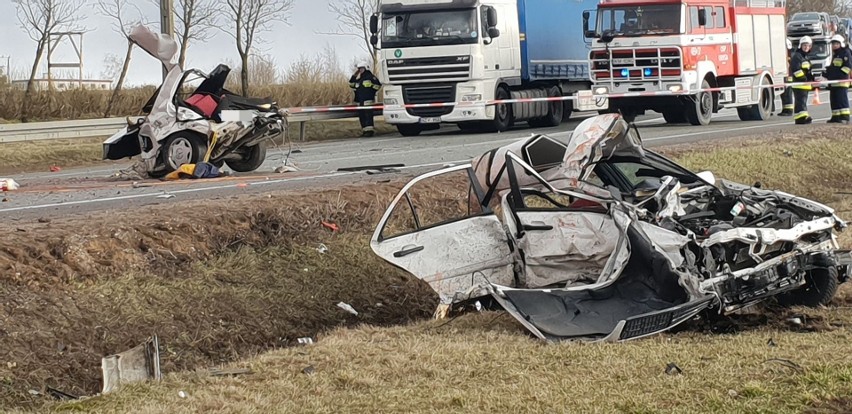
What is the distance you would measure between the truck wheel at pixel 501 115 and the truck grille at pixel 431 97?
3.38 ft

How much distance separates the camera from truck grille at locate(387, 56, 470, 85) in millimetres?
22844

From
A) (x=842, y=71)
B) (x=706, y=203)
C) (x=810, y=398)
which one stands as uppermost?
(x=842, y=71)

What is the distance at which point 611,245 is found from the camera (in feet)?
27.2

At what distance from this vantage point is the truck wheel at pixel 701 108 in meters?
22.8

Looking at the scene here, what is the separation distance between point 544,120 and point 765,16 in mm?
A: 5448

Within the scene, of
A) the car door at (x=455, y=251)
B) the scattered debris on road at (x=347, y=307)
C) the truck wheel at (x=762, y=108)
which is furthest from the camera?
the truck wheel at (x=762, y=108)

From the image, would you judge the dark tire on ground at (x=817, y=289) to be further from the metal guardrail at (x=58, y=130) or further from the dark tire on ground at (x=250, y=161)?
the metal guardrail at (x=58, y=130)

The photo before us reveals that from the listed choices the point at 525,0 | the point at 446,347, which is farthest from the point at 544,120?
the point at 446,347

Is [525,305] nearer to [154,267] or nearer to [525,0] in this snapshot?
[154,267]

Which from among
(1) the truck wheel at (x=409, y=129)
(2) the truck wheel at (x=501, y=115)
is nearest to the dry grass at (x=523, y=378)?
(2) the truck wheel at (x=501, y=115)

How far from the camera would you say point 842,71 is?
20281mm

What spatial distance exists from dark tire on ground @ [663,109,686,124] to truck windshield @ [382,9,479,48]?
4.44 metres

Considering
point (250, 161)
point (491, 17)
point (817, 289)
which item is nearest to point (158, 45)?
point (250, 161)

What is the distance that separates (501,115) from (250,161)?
9.63 metres
